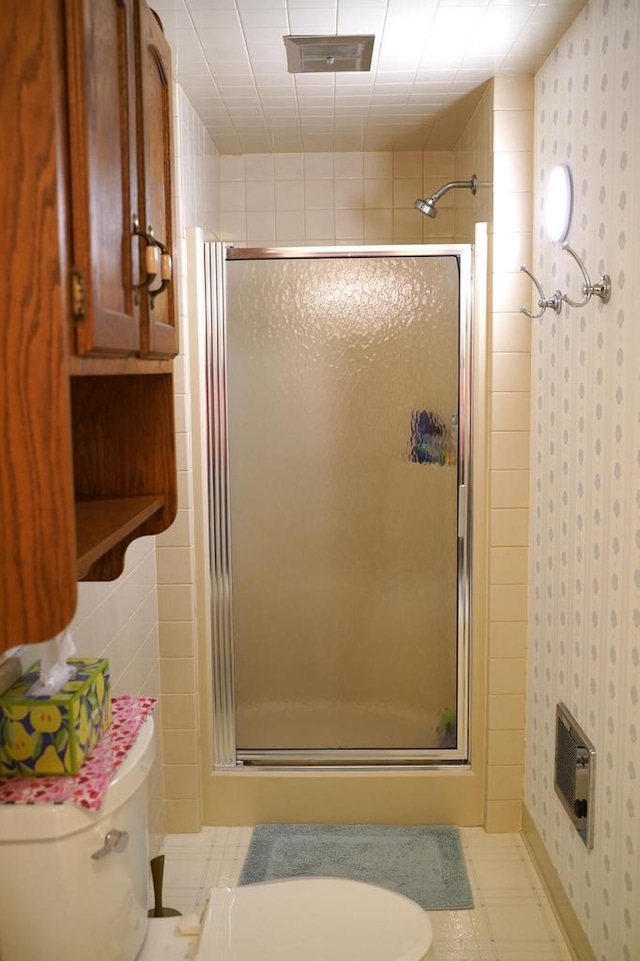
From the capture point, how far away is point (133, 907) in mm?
1492

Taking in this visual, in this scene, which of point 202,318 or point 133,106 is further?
point 202,318

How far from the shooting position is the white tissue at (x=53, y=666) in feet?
4.63

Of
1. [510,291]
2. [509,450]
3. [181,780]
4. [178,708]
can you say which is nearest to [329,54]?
[510,291]

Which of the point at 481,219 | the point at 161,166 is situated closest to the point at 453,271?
the point at 481,219

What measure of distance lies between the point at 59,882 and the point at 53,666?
32cm

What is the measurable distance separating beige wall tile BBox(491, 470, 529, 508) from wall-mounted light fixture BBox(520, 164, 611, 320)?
1.76 ft

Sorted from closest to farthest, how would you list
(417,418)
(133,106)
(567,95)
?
(133,106)
(567,95)
(417,418)

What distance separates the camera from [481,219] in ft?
9.22

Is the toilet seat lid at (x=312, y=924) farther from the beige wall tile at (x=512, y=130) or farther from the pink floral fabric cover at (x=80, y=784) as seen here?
the beige wall tile at (x=512, y=130)

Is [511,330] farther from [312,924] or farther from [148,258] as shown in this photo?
[312,924]

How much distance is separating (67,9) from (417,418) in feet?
6.26

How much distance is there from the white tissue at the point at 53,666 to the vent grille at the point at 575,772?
1.24 meters

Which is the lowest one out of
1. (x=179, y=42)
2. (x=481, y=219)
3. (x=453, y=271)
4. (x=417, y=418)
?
(x=417, y=418)

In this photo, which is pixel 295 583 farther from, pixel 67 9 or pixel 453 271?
pixel 67 9
